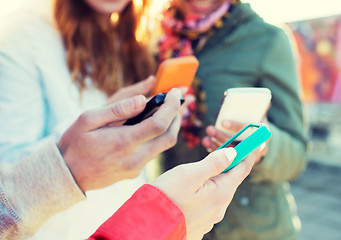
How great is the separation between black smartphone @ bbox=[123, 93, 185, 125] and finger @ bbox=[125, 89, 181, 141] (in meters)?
0.01

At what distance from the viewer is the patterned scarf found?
0.96 metres

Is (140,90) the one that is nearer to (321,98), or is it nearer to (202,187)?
(202,187)

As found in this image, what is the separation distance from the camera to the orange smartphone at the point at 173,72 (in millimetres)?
711

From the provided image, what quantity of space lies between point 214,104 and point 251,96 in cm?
36

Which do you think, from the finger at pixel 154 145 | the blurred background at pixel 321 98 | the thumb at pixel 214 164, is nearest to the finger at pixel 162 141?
the finger at pixel 154 145

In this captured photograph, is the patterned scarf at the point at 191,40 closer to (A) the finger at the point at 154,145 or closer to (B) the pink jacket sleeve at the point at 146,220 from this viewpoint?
(A) the finger at the point at 154,145

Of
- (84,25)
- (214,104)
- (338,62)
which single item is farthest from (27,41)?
(338,62)

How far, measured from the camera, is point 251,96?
58cm

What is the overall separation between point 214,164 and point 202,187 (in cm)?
4

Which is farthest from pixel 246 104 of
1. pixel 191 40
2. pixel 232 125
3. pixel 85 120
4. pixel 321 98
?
pixel 321 98

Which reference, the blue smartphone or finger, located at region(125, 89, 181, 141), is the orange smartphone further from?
the blue smartphone

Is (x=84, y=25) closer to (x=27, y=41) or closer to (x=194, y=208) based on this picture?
(x=27, y=41)

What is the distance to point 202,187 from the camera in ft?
1.48

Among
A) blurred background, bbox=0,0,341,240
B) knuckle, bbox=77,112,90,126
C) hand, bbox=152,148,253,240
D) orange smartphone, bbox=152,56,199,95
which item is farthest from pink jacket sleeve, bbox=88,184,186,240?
blurred background, bbox=0,0,341,240
